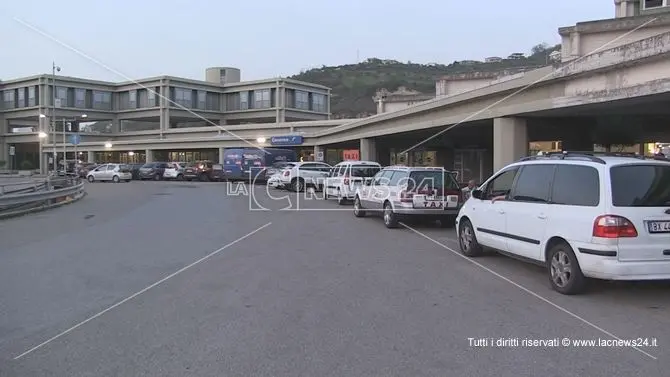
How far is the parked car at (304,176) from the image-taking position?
1299 inches

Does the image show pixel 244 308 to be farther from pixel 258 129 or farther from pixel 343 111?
pixel 343 111

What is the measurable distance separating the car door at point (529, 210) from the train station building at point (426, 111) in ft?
16.3

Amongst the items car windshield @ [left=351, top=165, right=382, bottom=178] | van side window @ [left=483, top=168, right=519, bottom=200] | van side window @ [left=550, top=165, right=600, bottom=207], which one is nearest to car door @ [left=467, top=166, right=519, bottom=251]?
van side window @ [left=483, top=168, right=519, bottom=200]

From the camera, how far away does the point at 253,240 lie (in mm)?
13281

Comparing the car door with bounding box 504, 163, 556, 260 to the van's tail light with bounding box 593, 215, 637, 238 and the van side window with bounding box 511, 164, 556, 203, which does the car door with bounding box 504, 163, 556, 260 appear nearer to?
the van side window with bounding box 511, 164, 556, 203

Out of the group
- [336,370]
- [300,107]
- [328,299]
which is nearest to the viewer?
[336,370]

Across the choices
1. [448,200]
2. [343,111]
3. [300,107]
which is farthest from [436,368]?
[343,111]

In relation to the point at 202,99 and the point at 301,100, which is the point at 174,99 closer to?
the point at 202,99

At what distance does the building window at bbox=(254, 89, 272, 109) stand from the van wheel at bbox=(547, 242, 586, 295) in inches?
3091

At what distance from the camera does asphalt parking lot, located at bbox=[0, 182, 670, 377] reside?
510cm

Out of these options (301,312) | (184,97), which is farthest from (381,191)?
(184,97)

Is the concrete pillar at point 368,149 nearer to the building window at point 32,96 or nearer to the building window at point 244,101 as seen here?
the building window at point 244,101

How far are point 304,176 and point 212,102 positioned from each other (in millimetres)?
59413

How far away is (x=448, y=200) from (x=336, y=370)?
11.0 metres
